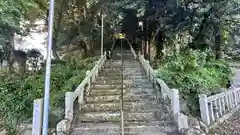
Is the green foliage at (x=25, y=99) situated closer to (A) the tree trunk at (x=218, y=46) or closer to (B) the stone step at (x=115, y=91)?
(B) the stone step at (x=115, y=91)

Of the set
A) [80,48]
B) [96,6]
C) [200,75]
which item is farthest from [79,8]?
[200,75]

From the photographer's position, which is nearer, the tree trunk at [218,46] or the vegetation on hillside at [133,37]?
the vegetation on hillside at [133,37]

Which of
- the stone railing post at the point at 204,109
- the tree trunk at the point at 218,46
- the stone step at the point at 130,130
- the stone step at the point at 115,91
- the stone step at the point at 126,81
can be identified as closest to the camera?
the stone step at the point at 130,130

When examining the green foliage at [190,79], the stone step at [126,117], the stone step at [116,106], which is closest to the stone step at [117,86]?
the green foliage at [190,79]

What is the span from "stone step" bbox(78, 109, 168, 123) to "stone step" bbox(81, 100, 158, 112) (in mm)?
341

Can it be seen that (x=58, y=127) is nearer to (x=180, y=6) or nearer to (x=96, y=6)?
(x=180, y=6)

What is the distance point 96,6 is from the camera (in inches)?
624

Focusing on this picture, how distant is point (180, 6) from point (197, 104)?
230 inches

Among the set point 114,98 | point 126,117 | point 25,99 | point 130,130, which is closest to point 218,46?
point 114,98

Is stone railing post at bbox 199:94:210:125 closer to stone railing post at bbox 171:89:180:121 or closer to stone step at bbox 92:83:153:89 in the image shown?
stone railing post at bbox 171:89:180:121

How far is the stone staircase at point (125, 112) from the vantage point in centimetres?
517

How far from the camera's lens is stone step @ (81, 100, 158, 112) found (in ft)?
21.0

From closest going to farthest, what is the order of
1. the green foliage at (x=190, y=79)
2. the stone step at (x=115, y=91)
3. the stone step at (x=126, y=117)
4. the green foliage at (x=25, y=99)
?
the stone step at (x=126, y=117) < the green foliage at (x=25, y=99) < the green foliage at (x=190, y=79) < the stone step at (x=115, y=91)

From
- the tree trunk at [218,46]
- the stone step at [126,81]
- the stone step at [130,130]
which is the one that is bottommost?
the stone step at [130,130]
